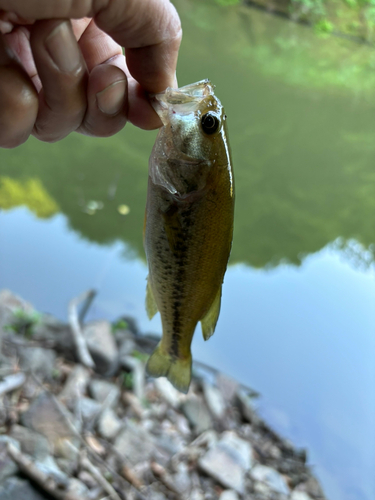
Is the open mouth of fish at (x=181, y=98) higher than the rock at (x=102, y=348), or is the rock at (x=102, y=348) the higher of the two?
the rock at (x=102, y=348)

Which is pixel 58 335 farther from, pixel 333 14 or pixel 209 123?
pixel 333 14

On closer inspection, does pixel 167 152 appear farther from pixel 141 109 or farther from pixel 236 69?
pixel 236 69

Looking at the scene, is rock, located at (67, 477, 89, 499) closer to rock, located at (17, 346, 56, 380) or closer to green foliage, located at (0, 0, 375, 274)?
rock, located at (17, 346, 56, 380)

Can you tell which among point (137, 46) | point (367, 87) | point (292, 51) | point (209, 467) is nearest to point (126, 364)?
point (209, 467)

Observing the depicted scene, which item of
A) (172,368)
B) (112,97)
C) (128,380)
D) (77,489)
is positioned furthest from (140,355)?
(112,97)

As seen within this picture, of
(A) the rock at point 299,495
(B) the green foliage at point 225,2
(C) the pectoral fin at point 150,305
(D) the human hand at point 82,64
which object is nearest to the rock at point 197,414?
(A) the rock at point 299,495

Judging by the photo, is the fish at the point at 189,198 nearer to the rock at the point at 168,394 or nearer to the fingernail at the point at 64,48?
the fingernail at the point at 64,48

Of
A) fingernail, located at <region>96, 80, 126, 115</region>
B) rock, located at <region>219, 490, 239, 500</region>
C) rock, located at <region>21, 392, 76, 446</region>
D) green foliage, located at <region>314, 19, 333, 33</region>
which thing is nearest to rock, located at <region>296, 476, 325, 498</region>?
rock, located at <region>219, 490, 239, 500</region>
